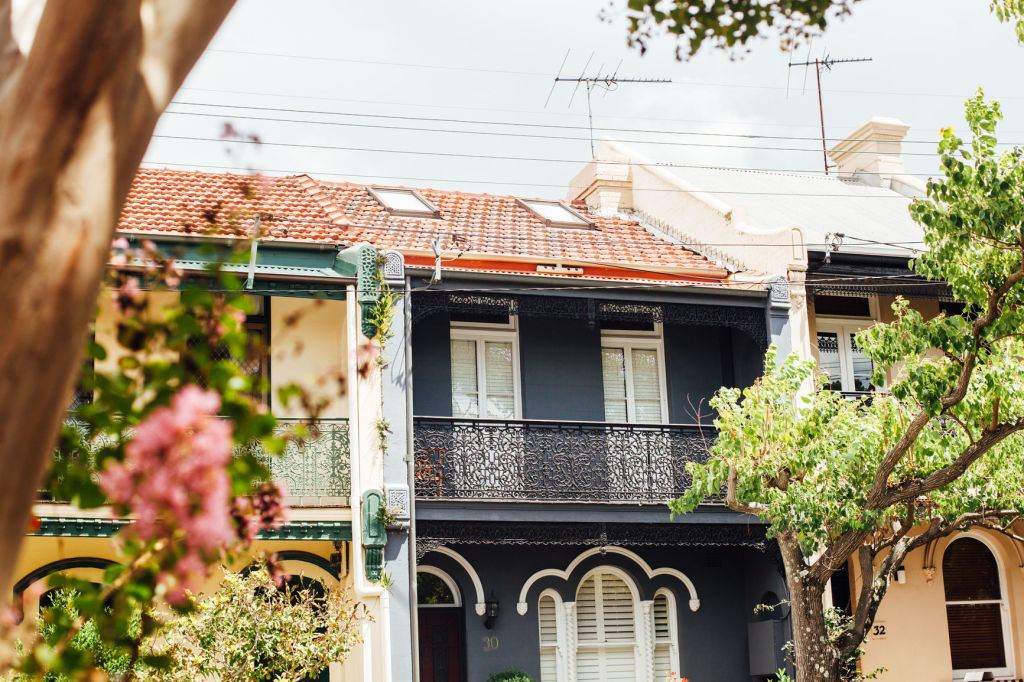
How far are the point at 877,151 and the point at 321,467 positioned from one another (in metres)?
14.2

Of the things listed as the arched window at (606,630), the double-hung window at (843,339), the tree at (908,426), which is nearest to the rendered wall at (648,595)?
the arched window at (606,630)

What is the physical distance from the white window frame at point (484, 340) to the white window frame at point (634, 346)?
4.44ft

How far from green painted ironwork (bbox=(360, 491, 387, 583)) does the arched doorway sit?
70.9 inches

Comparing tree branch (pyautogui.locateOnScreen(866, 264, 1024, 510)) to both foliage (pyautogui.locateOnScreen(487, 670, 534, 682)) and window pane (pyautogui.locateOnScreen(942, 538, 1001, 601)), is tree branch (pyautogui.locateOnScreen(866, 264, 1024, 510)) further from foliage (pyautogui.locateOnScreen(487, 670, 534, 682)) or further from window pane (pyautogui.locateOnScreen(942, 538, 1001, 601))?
window pane (pyautogui.locateOnScreen(942, 538, 1001, 601))

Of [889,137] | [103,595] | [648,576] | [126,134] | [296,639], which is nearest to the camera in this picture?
[126,134]

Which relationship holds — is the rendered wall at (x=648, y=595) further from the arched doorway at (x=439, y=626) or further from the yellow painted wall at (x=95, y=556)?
the yellow painted wall at (x=95, y=556)

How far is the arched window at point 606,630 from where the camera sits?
16547 millimetres

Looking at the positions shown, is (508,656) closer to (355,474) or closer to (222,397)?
(355,474)

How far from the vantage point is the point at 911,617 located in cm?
1733

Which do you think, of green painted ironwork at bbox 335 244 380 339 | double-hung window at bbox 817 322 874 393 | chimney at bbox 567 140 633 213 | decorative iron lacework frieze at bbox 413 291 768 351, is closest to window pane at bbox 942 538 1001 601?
double-hung window at bbox 817 322 874 393

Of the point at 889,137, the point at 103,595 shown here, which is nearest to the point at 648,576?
the point at 889,137

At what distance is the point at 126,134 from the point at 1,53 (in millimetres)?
430

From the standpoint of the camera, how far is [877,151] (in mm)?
24359

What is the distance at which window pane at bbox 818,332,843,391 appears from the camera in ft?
58.4
